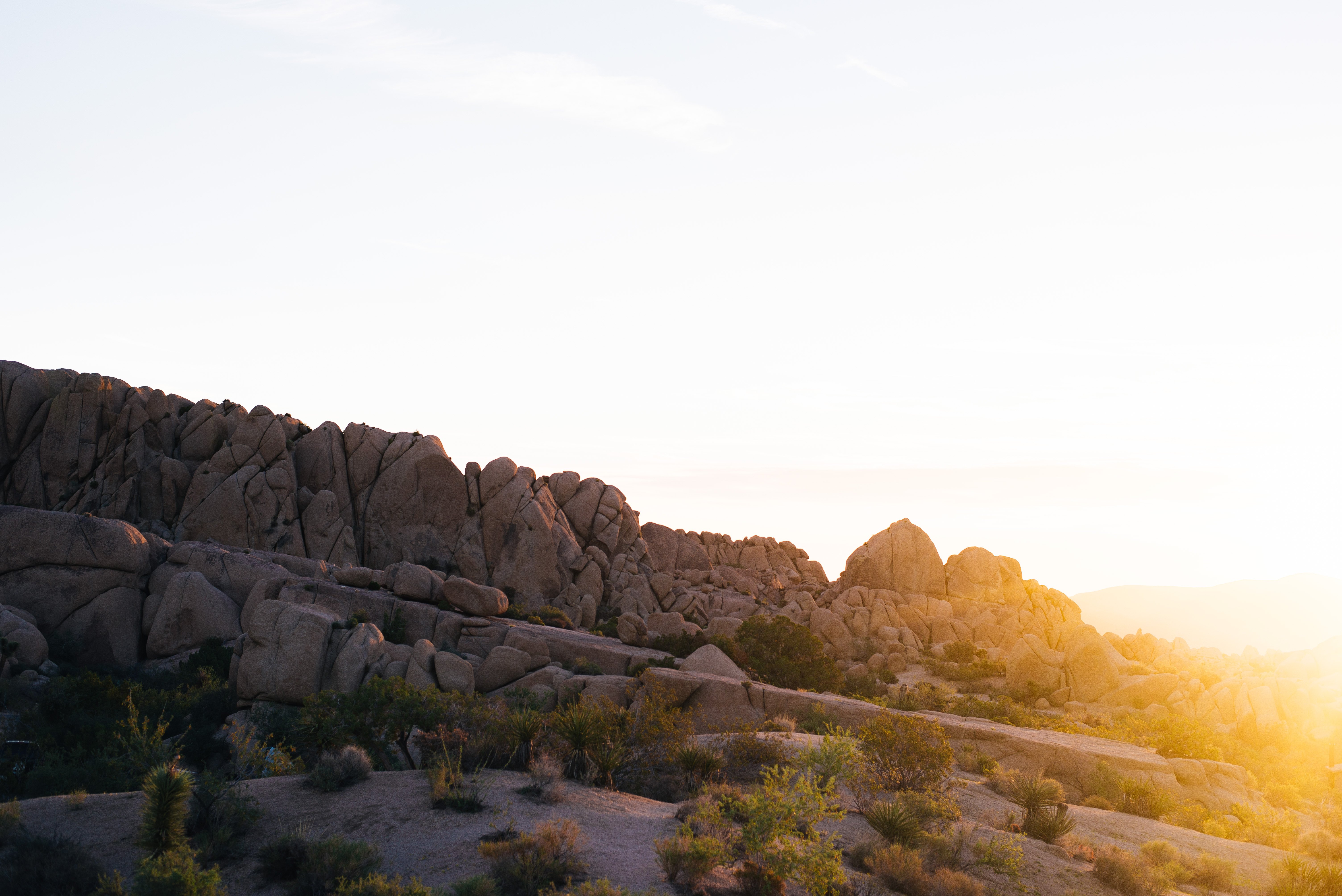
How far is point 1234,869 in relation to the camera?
701 inches

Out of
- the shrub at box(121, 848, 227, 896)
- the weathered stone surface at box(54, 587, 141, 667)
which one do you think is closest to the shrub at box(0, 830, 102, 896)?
the shrub at box(121, 848, 227, 896)

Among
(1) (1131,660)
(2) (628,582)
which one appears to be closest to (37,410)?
(2) (628,582)

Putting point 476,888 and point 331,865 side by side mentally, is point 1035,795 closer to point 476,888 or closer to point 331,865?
point 476,888

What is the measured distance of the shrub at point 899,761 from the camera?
19.1 m

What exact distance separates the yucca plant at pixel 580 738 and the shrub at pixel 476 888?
19.2ft

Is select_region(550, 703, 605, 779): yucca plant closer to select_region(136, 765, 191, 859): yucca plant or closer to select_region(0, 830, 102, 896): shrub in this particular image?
select_region(136, 765, 191, 859): yucca plant

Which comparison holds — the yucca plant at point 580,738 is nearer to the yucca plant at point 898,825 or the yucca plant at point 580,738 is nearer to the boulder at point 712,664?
the yucca plant at point 898,825

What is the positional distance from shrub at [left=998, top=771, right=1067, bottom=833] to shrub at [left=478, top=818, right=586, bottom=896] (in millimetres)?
11271

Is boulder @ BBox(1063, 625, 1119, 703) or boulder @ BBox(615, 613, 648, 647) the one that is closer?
boulder @ BBox(615, 613, 648, 647)

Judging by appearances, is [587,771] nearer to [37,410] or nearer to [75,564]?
[75,564]

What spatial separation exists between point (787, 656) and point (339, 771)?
29208 millimetres

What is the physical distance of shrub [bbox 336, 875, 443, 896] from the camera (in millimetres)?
10805

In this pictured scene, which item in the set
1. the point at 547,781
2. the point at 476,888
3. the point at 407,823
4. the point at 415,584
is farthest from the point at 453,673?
the point at 476,888

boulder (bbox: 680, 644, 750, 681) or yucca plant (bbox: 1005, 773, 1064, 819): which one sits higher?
yucca plant (bbox: 1005, 773, 1064, 819)
